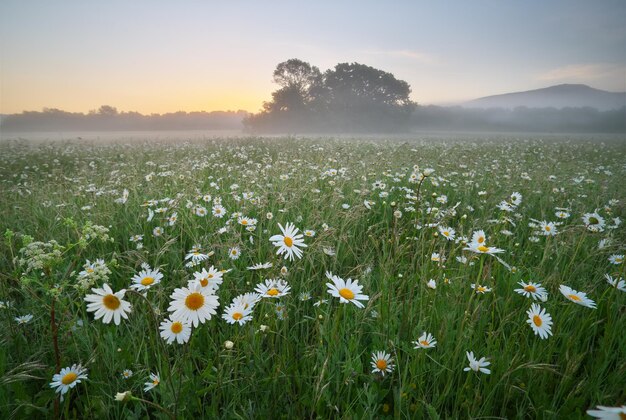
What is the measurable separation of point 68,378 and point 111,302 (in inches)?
17.6

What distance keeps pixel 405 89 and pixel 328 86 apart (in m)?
11.1

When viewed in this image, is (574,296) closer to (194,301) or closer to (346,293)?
(346,293)

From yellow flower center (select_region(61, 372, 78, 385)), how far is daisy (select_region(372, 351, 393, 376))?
4.11 ft

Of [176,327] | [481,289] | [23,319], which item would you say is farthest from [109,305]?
[481,289]

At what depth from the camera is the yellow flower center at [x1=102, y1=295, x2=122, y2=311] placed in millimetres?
1195

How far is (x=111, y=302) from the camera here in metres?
1.20

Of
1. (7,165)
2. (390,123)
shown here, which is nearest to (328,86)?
(390,123)

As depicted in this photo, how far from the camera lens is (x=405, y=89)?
4678cm

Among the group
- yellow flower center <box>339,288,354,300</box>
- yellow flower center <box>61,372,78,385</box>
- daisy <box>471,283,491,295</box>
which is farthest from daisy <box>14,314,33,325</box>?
daisy <box>471,283,491,295</box>

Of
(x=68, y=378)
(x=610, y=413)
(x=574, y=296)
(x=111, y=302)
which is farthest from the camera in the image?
(x=574, y=296)

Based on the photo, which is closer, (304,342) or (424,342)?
(424,342)

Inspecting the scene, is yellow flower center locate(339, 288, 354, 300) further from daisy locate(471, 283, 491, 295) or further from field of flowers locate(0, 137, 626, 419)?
daisy locate(471, 283, 491, 295)

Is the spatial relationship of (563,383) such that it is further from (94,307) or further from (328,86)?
(328,86)

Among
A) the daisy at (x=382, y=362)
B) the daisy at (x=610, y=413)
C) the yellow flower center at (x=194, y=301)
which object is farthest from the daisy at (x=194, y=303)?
the daisy at (x=610, y=413)
